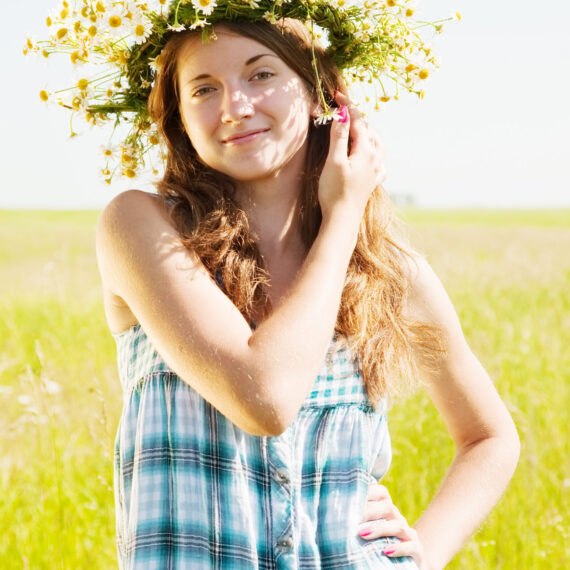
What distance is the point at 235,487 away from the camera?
6.21 ft

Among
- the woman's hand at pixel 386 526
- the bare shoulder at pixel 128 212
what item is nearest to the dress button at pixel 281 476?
the woman's hand at pixel 386 526

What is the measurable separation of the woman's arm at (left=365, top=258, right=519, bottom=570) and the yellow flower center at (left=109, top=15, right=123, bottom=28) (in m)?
0.99

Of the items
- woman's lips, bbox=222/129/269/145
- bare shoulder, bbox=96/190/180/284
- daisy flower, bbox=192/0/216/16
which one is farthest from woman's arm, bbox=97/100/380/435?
daisy flower, bbox=192/0/216/16

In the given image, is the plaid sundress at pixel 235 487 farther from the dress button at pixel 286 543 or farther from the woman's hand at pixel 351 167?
the woman's hand at pixel 351 167

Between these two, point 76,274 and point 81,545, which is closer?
point 81,545

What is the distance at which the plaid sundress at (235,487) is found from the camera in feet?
6.19

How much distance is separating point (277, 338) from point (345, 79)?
1.10 m

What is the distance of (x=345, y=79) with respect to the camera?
2.57m

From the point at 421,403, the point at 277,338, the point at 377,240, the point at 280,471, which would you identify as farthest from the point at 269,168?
the point at 421,403

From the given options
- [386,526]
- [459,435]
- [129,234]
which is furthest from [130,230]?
[459,435]

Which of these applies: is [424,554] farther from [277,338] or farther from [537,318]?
[537,318]

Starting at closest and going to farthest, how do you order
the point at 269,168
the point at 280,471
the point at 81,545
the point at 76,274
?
the point at 280,471, the point at 269,168, the point at 81,545, the point at 76,274

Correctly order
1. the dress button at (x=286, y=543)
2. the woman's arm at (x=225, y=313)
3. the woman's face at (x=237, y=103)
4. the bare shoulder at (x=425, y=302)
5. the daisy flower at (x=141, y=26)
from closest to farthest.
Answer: the woman's arm at (x=225, y=313)
the dress button at (x=286, y=543)
the woman's face at (x=237, y=103)
the daisy flower at (x=141, y=26)
the bare shoulder at (x=425, y=302)

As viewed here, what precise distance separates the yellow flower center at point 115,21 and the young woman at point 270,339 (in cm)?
14
